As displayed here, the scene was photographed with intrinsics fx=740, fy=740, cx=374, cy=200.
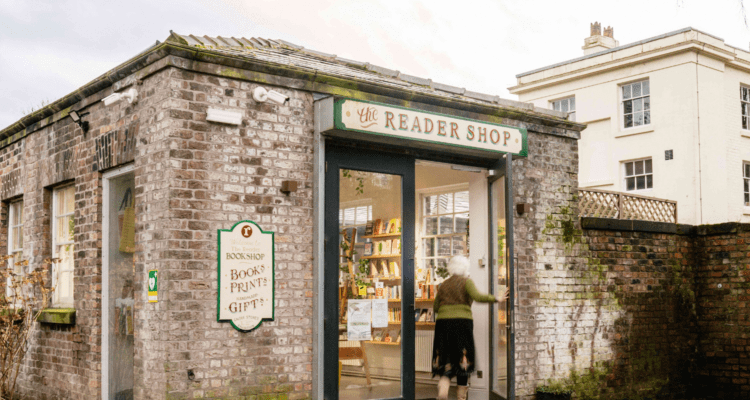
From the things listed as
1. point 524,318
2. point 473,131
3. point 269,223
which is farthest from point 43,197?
point 524,318

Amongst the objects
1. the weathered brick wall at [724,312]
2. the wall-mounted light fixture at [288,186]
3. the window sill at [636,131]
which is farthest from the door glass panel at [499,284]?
the window sill at [636,131]

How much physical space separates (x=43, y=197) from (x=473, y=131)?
5.44 metres

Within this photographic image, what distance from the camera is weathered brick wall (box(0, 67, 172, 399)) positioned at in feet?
25.4

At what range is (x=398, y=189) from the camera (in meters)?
8.15

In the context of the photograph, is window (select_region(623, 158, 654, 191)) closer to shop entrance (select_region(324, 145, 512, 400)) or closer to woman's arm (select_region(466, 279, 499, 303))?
shop entrance (select_region(324, 145, 512, 400))

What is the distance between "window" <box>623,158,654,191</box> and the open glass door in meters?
11.9

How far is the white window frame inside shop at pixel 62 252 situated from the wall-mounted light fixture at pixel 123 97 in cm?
209

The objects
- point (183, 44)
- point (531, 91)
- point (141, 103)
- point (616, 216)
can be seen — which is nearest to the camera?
point (183, 44)

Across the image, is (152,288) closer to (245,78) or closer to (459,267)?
(245,78)

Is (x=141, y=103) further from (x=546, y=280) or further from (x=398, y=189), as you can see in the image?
(x=546, y=280)

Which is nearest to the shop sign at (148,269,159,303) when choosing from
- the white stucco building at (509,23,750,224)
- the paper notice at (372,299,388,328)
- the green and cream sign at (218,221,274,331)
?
the green and cream sign at (218,221,274,331)

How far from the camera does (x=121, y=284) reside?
Result: 7.74 meters

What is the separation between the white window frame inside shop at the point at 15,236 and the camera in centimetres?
1009

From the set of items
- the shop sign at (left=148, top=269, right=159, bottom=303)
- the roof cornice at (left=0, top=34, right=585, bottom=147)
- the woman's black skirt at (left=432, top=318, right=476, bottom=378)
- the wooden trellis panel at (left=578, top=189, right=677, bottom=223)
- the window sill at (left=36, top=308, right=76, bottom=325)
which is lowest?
the woman's black skirt at (left=432, top=318, right=476, bottom=378)
